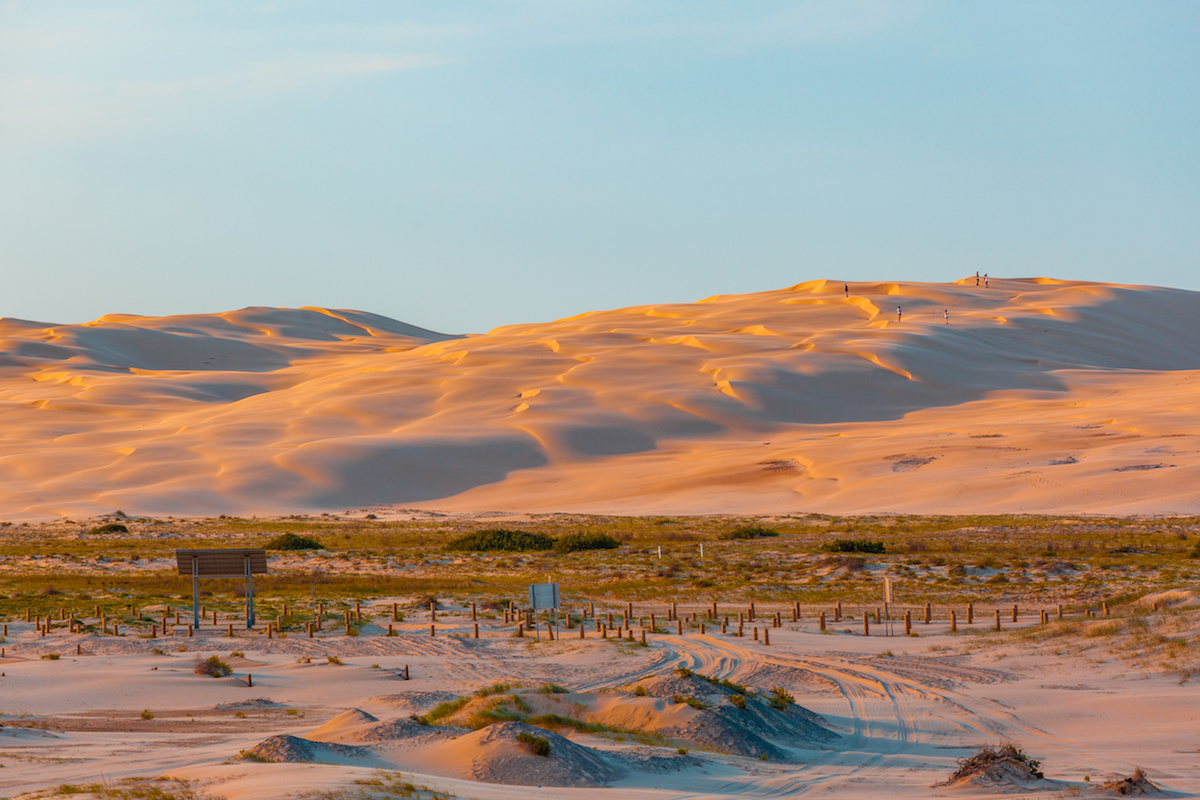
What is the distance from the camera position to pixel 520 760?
1016 cm

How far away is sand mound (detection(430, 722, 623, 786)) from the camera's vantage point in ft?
32.7

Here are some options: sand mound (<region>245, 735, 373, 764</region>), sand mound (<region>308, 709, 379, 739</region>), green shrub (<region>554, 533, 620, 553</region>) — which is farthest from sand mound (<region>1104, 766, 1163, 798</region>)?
green shrub (<region>554, 533, 620, 553</region>)

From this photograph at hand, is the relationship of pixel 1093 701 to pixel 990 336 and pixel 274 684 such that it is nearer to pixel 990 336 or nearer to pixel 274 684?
pixel 274 684

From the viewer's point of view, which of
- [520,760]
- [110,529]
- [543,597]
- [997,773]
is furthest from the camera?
[110,529]

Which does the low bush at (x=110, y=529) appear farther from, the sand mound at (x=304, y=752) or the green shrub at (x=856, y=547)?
the sand mound at (x=304, y=752)

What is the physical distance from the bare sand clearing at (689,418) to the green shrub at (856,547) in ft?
49.2

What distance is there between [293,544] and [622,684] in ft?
85.3

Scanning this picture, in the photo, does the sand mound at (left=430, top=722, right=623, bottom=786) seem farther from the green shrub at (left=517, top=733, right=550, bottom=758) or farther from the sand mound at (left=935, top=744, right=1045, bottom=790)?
the sand mound at (left=935, top=744, right=1045, bottom=790)

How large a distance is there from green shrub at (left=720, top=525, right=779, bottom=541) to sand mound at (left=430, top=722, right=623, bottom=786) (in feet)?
95.6

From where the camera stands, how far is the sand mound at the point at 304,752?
9.91 metres

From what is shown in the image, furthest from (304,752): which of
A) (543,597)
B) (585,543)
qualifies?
(585,543)

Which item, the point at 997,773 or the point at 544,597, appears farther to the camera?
the point at 544,597

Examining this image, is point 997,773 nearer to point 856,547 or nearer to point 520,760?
point 520,760

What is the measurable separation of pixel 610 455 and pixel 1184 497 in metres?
33.3
